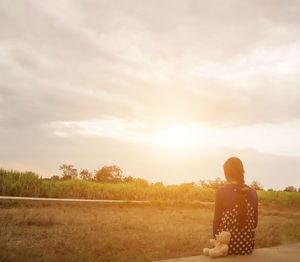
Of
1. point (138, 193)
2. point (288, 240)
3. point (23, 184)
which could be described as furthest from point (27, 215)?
point (288, 240)

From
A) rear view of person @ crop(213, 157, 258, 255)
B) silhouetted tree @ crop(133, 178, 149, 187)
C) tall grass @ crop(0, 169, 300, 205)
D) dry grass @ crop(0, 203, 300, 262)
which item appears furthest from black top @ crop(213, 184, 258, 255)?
silhouetted tree @ crop(133, 178, 149, 187)

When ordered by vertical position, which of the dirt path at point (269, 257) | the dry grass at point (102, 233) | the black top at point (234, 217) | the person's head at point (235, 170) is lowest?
the dry grass at point (102, 233)

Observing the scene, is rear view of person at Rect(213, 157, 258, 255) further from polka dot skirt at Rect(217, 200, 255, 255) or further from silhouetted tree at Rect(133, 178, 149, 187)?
silhouetted tree at Rect(133, 178, 149, 187)

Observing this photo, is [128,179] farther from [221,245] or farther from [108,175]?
[221,245]

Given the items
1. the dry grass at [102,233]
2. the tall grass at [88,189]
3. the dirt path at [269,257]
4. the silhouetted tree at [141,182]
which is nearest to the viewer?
the dirt path at [269,257]

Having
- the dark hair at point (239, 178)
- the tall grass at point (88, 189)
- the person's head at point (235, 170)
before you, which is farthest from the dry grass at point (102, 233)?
the person's head at point (235, 170)

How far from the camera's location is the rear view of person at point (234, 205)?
11.6ft

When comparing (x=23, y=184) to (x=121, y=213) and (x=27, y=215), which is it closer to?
(x=27, y=215)

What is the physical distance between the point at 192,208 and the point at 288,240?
14.3 feet

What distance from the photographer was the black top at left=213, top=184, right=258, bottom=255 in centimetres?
354

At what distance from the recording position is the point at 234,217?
355 centimetres

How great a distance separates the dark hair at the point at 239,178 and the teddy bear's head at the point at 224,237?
18 centimetres

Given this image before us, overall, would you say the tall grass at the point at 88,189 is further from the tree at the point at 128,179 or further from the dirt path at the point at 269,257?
the dirt path at the point at 269,257

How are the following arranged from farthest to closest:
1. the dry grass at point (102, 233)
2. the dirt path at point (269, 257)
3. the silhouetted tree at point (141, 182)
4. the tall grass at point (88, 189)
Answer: the silhouetted tree at point (141, 182)
the tall grass at point (88, 189)
the dry grass at point (102, 233)
the dirt path at point (269, 257)
